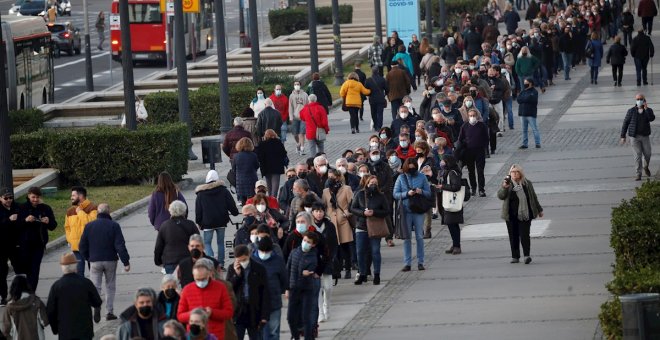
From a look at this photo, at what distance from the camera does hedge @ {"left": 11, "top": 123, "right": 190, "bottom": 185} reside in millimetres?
30719

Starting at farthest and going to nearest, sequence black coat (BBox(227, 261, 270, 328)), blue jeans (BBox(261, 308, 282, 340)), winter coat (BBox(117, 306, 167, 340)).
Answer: blue jeans (BBox(261, 308, 282, 340)) < black coat (BBox(227, 261, 270, 328)) < winter coat (BBox(117, 306, 167, 340))

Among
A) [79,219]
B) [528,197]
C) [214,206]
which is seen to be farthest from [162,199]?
[528,197]

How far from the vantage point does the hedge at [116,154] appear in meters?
30.7

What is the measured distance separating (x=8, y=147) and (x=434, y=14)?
152ft

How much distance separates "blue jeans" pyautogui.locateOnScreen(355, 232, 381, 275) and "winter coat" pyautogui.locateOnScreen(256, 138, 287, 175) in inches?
223

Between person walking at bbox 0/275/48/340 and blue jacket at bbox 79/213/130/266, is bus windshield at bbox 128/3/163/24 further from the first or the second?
person walking at bbox 0/275/48/340

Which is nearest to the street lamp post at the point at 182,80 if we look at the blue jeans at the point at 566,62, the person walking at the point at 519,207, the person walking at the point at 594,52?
the person walking at the point at 519,207

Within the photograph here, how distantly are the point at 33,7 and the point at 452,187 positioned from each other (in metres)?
55.9

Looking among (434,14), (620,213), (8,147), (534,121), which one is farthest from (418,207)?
(434,14)

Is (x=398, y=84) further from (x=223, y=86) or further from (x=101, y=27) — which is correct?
(x=101, y=27)

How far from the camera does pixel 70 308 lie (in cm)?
1680

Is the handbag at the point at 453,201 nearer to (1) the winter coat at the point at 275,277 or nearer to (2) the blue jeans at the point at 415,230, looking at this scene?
(2) the blue jeans at the point at 415,230

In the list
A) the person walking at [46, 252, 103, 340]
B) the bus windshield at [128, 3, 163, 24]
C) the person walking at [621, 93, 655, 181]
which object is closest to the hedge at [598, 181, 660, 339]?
the person walking at [46, 252, 103, 340]

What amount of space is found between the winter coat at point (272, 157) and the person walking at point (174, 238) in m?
7.40
